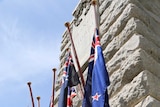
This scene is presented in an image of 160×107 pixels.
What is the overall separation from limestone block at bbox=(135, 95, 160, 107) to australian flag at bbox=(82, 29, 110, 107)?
0.24 m

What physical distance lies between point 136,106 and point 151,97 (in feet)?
0.42

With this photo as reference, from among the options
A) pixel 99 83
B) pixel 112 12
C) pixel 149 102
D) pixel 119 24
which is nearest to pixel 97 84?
pixel 99 83

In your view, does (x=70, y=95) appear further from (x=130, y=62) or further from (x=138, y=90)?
(x=138, y=90)

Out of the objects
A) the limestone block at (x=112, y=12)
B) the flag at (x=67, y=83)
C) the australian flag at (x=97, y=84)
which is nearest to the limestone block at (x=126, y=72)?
the australian flag at (x=97, y=84)

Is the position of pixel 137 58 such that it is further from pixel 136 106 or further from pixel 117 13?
pixel 117 13

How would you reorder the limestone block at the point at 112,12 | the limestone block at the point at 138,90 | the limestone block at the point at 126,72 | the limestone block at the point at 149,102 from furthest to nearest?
the limestone block at the point at 112,12, the limestone block at the point at 126,72, the limestone block at the point at 138,90, the limestone block at the point at 149,102

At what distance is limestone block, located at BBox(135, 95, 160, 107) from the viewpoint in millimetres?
2553

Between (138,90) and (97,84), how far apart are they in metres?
0.29

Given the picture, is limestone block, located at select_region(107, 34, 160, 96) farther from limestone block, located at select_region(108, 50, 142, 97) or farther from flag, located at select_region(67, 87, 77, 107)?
flag, located at select_region(67, 87, 77, 107)

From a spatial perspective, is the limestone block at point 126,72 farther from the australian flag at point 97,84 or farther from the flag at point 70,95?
the flag at point 70,95

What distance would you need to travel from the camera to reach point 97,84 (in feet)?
9.04

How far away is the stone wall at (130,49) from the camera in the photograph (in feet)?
8.95

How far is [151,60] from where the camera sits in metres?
2.96

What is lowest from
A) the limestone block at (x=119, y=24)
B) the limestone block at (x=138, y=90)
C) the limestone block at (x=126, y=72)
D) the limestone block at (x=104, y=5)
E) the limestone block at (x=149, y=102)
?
the limestone block at (x=149, y=102)
